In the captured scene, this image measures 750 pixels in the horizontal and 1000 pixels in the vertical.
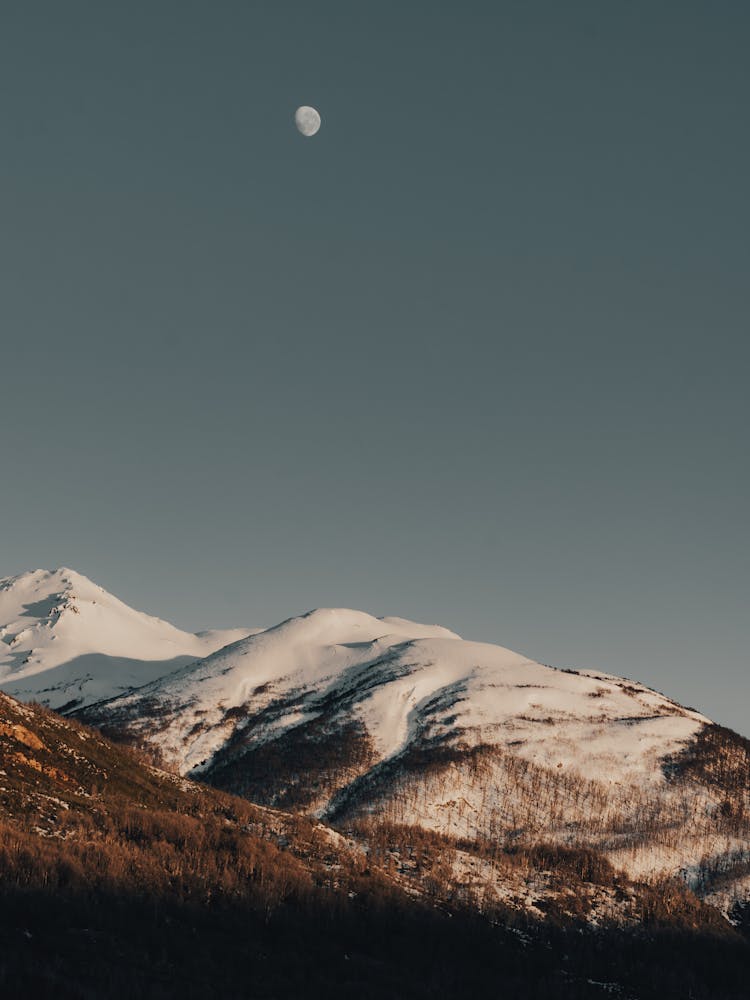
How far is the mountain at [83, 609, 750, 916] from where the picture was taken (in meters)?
98.6

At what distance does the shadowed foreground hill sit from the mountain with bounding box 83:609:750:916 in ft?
56.8

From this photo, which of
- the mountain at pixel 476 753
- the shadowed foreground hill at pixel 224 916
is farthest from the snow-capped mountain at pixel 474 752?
the shadowed foreground hill at pixel 224 916

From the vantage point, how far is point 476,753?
390 feet

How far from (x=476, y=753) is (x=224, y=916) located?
93.1 meters

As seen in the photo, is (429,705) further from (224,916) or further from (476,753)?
(224,916)

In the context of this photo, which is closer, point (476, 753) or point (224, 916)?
point (224, 916)

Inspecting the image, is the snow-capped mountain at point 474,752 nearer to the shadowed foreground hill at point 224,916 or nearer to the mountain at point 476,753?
the mountain at point 476,753

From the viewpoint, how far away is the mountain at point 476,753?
324 feet

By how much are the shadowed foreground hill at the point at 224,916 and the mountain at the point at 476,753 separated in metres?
17.3

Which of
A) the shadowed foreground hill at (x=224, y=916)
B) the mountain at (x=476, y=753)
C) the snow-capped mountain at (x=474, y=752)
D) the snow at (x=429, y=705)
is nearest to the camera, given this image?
the shadowed foreground hill at (x=224, y=916)

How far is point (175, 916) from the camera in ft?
99.5

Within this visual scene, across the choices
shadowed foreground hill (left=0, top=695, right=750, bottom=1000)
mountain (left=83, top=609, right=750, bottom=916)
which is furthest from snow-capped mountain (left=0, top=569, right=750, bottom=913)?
shadowed foreground hill (left=0, top=695, right=750, bottom=1000)

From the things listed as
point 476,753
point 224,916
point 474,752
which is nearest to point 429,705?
point 474,752

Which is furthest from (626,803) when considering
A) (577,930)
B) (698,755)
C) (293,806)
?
(577,930)
